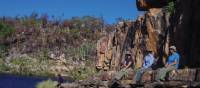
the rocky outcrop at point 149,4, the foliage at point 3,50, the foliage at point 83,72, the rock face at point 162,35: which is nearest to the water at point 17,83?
the foliage at point 83,72

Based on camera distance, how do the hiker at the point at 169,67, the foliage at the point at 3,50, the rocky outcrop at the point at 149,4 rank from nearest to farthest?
1. the hiker at the point at 169,67
2. the rocky outcrop at the point at 149,4
3. the foliage at the point at 3,50

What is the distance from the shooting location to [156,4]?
26812mm

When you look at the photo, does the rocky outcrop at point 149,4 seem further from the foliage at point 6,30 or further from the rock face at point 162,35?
the foliage at point 6,30

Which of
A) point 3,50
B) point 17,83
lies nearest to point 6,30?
point 3,50

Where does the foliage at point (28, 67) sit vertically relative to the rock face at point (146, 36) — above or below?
below

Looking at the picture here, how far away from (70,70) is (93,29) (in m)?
19.4

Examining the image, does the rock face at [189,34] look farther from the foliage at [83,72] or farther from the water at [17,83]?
the foliage at [83,72]

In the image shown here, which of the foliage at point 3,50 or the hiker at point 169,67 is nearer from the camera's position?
the hiker at point 169,67

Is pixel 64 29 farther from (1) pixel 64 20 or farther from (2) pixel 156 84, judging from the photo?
(2) pixel 156 84

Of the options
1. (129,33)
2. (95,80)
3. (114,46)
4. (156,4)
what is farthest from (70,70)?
(95,80)

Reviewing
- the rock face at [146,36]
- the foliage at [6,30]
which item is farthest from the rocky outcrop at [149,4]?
the foliage at [6,30]

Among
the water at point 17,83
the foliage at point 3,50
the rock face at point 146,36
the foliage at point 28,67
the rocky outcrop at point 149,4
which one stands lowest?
the foliage at point 28,67

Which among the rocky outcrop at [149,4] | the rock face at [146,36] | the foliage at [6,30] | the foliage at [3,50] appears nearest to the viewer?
the rocky outcrop at [149,4]

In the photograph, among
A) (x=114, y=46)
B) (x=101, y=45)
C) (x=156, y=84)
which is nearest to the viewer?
(x=156, y=84)
